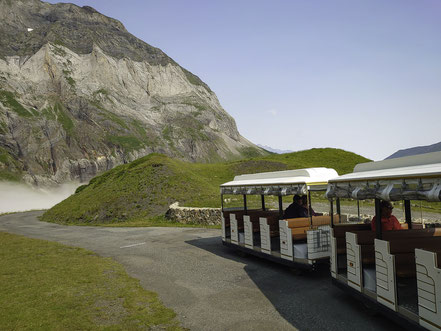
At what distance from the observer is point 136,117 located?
18838cm

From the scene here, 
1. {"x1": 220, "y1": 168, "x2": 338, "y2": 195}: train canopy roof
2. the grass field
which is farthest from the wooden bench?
the grass field

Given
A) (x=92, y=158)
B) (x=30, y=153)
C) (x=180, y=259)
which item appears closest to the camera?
(x=180, y=259)

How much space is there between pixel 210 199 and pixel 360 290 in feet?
89.1

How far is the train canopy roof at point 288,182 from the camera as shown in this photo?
11.4 metres

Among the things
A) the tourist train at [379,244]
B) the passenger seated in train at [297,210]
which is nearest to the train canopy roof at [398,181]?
the tourist train at [379,244]

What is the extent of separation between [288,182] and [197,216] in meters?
16.2

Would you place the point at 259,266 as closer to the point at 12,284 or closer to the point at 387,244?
the point at 387,244

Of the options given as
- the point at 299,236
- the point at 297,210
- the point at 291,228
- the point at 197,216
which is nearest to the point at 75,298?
the point at 291,228

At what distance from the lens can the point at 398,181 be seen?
7.04 m

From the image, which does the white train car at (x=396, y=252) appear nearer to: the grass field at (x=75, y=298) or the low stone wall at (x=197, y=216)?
the grass field at (x=75, y=298)

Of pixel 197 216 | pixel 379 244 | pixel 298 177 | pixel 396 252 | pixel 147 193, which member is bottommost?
pixel 197 216

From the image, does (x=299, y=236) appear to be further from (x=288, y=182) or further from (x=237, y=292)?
(x=237, y=292)

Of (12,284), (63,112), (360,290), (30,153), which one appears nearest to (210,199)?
(12,284)

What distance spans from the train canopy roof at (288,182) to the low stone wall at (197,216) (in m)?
11.5
